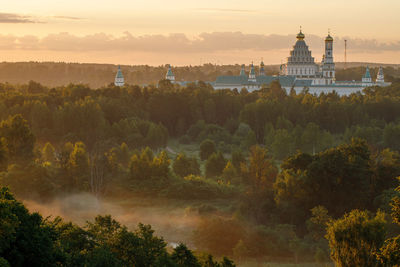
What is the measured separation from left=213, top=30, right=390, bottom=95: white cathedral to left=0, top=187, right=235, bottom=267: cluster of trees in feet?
415

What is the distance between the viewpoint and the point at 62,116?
6144 centimetres

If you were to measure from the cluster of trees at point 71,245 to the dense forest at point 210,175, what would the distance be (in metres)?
0.04

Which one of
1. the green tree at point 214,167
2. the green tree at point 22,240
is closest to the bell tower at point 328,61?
the green tree at point 214,167

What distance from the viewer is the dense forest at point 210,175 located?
62.7 ft

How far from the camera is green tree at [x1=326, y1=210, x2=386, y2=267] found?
19047 millimetres

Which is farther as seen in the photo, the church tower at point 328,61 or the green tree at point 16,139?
the church tower at point 328,61

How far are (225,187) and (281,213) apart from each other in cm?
761

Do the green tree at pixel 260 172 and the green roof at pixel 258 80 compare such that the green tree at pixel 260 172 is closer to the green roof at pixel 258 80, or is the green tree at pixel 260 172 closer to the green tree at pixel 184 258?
the green tree at pixel 184 258

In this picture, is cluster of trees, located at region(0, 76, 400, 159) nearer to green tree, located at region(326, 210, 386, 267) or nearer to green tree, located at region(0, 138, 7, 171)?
green tree, located at region(0, 138, 7, 171)

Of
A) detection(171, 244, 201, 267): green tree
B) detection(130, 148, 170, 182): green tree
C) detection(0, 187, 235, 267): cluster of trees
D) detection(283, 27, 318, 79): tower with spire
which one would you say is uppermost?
detection(283, 27, 318, 79): tower with spire

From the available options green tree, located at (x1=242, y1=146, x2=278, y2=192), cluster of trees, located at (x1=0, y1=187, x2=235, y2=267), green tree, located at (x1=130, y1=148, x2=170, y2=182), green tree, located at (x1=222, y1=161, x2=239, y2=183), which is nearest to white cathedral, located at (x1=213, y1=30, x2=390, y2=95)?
green tree, located at (x1=222, y1=161, x2=239, y2=183)

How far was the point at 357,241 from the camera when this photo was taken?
19219mm

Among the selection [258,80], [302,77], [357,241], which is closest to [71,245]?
[357,241]

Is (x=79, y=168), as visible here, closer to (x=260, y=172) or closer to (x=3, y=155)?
(x=3, y=155)
